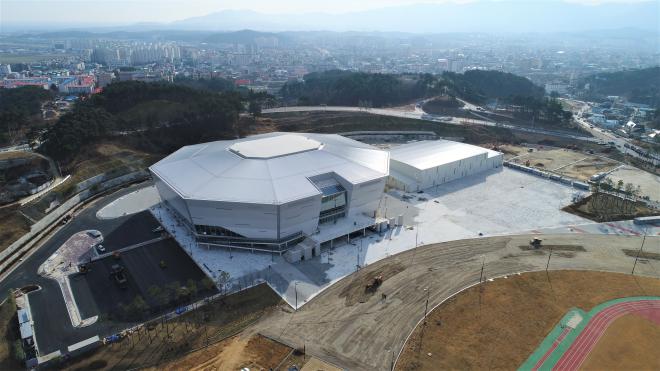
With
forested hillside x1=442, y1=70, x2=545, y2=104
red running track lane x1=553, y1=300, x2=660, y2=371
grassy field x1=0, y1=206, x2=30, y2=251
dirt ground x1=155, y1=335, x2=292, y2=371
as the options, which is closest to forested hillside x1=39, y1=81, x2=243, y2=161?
grassy field x1=0, y1=206, x2=30, y2=251

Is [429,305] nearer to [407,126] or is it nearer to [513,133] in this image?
[407,126]

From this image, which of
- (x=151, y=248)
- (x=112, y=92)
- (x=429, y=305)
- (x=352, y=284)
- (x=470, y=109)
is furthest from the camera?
(x=470, y=109)

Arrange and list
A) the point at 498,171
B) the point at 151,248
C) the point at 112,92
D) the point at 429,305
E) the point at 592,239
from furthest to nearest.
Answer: the point at 112,92
the point at 498,171
the point at 592,239
the point at 151,248
the point at 429,305

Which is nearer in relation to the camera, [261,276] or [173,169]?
[261,276]

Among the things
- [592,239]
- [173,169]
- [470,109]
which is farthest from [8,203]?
[470,109]

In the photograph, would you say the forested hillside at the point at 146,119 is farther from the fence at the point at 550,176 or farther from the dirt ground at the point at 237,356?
the fence at the point at 550,176

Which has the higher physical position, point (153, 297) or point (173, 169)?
point (173, 169)

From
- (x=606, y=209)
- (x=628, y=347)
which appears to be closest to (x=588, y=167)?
(x=606, y=209)
